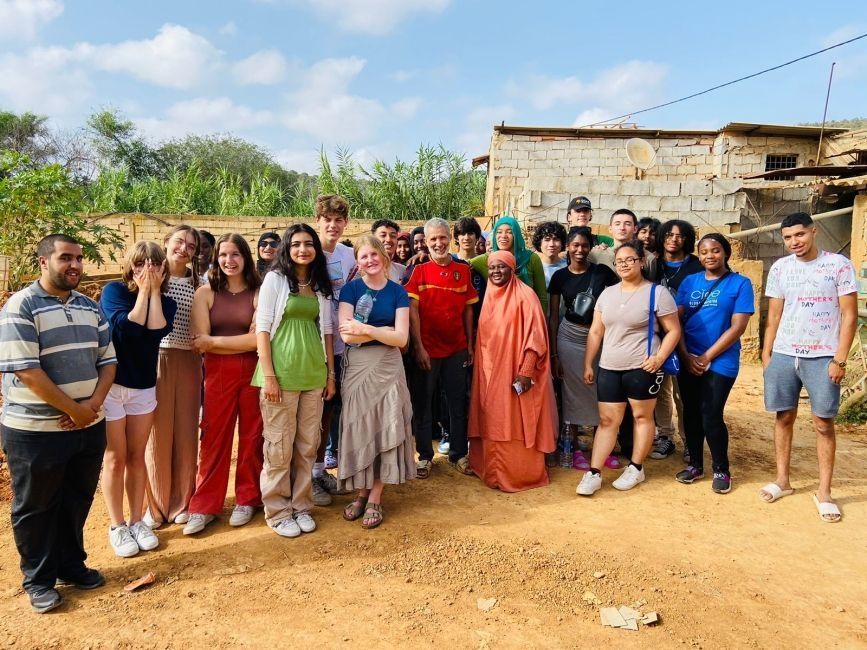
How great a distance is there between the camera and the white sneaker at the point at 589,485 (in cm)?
381

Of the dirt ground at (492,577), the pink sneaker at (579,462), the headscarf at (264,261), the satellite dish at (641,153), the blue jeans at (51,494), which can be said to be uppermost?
the satellite dish at (641,153)

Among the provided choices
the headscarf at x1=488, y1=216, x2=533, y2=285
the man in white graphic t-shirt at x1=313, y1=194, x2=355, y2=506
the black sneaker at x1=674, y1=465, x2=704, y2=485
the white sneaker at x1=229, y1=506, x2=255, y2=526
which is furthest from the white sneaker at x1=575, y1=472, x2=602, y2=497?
the white sneaker at x1=229, y1=506, x2=255, y2=526

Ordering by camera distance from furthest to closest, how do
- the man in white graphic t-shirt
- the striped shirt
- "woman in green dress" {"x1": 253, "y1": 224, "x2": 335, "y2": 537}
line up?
the man in white graphic t-shirt < "woman in green dress" {"x1": 253, "y1": 224, "x2": 335, "y2": 537} < the striped shirt

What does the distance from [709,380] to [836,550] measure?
119cm

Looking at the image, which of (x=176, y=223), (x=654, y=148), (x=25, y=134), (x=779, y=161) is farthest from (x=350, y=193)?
(x=25, y=134)

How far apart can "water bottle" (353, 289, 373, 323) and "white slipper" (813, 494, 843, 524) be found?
313 cm

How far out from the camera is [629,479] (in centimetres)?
395

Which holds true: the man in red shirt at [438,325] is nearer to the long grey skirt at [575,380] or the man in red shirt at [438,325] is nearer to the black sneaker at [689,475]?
the long grey skirt at [575,380]

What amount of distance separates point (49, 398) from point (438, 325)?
7.49 ft

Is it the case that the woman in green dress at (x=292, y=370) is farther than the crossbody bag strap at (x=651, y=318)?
No

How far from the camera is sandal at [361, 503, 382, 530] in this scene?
10.8ft

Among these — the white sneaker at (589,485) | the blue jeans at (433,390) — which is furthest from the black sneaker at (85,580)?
the white sneaker at (589,485)

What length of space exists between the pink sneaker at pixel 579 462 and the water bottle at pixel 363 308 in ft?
7.04

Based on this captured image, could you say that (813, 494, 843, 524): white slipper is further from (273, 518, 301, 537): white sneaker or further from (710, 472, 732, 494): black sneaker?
(273, 518, 301, 537): white sneaker
